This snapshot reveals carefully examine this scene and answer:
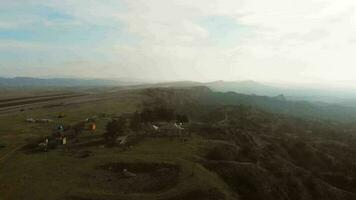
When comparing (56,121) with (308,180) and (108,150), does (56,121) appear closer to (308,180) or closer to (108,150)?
(108,150)

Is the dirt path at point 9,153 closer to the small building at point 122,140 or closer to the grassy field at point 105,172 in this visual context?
the grassy field at point 105,172

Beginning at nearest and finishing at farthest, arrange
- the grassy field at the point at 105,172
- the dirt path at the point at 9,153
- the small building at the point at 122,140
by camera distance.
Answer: the grassy field at the point at 105,172 < the dirt path at the point at 9,153 < the small building at the point at 122,140

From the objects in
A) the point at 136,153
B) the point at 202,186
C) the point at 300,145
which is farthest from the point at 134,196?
the point at 300,145

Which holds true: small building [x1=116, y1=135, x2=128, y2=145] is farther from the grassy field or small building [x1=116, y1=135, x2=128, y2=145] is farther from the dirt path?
the dirt path

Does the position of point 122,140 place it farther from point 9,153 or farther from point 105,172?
point 9,153

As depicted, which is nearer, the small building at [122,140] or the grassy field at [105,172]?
the grassy field at [105,172]

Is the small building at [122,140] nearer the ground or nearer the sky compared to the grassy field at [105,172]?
nearer the sky

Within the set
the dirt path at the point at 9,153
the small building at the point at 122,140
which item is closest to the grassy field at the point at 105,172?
the dirt path at the point at 9,153

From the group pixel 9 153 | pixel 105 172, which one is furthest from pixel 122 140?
pixel 9 153

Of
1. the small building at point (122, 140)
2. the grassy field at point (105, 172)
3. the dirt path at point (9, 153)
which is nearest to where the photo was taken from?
the grassy field at point (105, 172)

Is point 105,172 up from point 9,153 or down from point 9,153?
down
